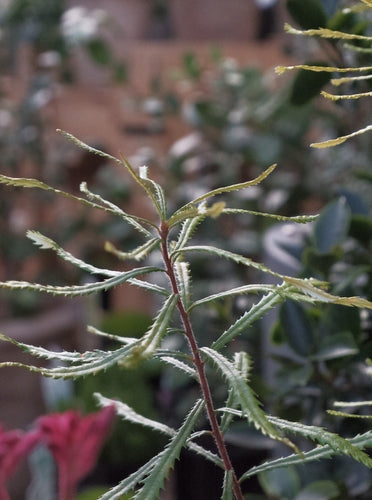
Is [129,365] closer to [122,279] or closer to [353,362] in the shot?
[122,279]

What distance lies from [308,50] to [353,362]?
2.78ft

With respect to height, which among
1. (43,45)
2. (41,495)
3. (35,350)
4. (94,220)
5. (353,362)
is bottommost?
(94,220)

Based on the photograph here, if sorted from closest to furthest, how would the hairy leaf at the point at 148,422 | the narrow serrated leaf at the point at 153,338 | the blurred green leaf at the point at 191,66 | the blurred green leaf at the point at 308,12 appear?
the narrow serrated leaf at the point at 153,338 → the hairy leaf at the point at 148,422 → the blurred green leaf at the point at 308,12 → the blurred green leaf at the point at 191,66

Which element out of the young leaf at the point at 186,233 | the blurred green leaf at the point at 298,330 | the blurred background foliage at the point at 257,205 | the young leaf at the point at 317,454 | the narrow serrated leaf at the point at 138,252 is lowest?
the blurred background foliage at the point at 257,205

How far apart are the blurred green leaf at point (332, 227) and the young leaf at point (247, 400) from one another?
24 cm

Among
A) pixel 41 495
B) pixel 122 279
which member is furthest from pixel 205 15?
pixel 122 279

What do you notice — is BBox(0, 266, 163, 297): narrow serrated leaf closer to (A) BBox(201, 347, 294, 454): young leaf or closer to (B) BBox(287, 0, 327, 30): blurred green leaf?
(A) BBox(201, 347, 294, 454): young leaf

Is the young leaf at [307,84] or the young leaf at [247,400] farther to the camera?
the young leaf at [307,84]

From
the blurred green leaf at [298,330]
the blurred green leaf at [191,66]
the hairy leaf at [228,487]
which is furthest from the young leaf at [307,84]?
the blurred green leaf at [191,66]

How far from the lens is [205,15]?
6.59 feet

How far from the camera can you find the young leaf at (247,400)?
0.18 metres

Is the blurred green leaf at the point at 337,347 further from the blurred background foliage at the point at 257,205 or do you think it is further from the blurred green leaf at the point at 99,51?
the blurred green leaf at the point at 99,51

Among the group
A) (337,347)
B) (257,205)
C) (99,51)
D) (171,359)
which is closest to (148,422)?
(171,359)

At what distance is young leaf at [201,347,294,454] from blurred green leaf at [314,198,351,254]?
242 mm
